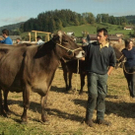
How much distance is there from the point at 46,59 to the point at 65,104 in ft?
8.59

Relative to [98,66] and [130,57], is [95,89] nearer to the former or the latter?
[98,66]

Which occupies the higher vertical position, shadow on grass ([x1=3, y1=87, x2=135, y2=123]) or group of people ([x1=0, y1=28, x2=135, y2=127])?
group of people ([x1=0, y1=28, x2=135, y2=127])

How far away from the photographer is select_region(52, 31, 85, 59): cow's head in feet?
18.0

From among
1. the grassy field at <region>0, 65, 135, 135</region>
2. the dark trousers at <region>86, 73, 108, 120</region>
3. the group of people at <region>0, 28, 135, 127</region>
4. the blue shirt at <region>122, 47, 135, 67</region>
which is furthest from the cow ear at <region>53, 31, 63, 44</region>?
the blue shirt at <region>122, 47, 135, 67</region>

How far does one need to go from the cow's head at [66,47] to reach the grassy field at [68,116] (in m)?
1.83

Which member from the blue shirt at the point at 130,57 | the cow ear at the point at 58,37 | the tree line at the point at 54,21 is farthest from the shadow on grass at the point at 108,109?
the tree line at the point at 54,21

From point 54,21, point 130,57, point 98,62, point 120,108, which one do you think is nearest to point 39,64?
point 98,62

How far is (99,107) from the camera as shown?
5816 millimetres

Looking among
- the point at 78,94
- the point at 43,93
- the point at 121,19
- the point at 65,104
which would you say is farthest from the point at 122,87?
the point at 121,19

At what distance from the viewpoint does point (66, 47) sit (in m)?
5.55

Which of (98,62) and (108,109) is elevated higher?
(98,62)

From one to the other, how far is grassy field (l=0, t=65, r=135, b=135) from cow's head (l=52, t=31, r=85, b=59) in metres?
1.83

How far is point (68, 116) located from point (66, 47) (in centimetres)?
226

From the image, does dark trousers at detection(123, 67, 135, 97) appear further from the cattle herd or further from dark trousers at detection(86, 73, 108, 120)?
the cattle herd
